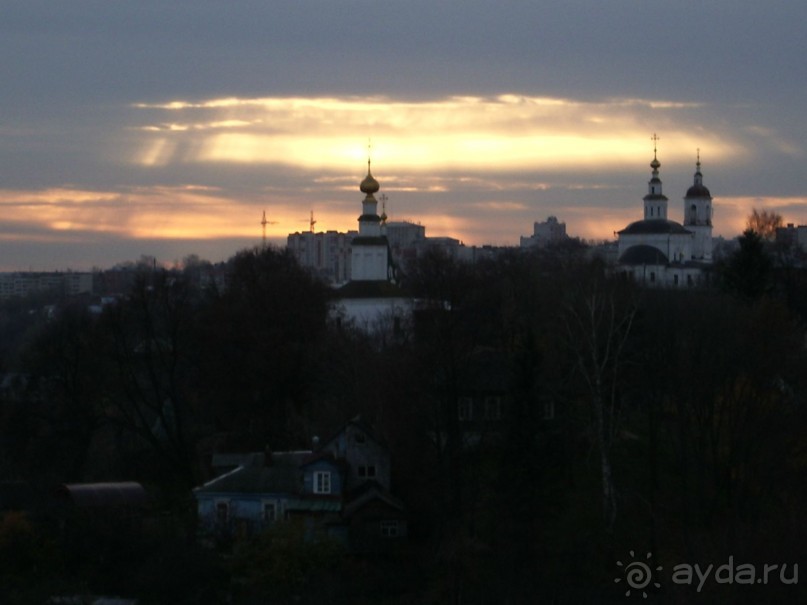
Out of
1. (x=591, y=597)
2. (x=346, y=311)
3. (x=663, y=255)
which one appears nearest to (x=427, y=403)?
(x=591, y=597)

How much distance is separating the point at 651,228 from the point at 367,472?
69425 mm

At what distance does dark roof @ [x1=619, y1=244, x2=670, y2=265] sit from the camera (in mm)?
99250

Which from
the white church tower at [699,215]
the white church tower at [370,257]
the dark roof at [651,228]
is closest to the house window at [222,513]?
the white church tower at [370,257]

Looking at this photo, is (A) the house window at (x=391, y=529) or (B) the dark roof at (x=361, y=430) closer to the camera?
(A) the house window at (x=391, y=529)

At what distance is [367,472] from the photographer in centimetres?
3816

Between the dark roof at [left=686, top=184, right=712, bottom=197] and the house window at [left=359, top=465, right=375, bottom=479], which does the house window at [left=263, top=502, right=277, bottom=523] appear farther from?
the dark roof at [left=686, top=184, right=712, bottom=197]

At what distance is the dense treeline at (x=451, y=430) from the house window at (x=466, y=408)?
55 cm

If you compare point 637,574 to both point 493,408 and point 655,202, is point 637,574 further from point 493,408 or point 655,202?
point 655,202

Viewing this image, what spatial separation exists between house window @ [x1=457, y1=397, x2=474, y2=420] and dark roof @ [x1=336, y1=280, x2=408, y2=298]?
2676cm

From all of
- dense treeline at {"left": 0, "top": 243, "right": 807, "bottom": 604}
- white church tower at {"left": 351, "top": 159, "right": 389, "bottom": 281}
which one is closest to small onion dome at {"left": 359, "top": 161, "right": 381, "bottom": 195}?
white church tower at {"left": 351, "top": 159, "right": 389, "bottom": 281}

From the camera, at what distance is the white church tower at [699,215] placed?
4491 inches

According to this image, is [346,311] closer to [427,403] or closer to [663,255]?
[427,403]

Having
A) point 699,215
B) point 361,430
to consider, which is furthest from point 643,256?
point 361,430

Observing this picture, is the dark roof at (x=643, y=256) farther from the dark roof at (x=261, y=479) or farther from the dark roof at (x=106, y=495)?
the dark roof at (x=106, y=495)
